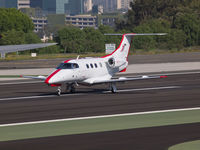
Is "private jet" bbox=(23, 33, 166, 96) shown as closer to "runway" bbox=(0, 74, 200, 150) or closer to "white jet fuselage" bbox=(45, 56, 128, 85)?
"white jet fuselage" bbox=(45, 56, 128, 85)

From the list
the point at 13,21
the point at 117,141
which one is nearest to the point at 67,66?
the point at 117,141

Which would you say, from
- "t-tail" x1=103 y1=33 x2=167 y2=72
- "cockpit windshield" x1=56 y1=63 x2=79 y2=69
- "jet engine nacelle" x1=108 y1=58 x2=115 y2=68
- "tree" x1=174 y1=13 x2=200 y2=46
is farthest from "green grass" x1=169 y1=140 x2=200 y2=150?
"tree" x1=174 y1=13 x2=200 y2=46

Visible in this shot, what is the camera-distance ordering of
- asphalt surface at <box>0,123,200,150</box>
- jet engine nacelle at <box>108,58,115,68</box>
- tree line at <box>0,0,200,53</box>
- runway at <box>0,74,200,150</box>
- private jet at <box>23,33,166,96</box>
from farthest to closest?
tree line at <box>0,0,200,53</box>, jet engine nacelle at <box>108,58,115,68</box>, private jet at <box>23,33,166,96</box>, runway at <box>0,74,200,150</box>, asphalt surface at <box>0,123,200,150</box>

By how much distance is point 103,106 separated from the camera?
2583cm

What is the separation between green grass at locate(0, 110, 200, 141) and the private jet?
8488mm

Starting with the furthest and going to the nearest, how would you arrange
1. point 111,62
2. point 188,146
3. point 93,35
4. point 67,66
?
point 93,35, point 111,62, point 67,66, point 188,146

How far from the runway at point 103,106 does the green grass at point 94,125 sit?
878 millimetres

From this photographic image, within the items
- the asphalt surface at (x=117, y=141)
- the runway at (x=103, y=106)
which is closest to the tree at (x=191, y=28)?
the runway at (x=103, y=106)

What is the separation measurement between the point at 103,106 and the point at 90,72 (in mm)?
5998

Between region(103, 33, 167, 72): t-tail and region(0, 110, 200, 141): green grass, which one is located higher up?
region(103, 33, 167, 72): t-tail

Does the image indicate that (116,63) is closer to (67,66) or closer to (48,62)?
(67,66)

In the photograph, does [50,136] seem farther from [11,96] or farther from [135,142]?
[11,96]

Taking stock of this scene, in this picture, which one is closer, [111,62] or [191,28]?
[111,62]

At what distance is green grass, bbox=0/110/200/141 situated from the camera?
60.7ft
